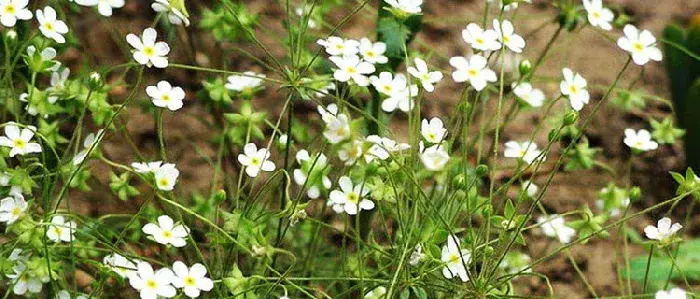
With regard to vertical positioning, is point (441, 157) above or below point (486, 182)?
below

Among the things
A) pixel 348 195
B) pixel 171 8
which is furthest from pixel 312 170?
pixel 171 8

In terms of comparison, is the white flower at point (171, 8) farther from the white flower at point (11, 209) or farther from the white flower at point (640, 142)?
the white flower at point (640, 142)

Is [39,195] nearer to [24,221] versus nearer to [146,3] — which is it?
[24,221]

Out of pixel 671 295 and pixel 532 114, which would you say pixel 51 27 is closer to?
pixel 671 295

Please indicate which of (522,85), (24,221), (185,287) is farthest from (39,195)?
(522,85)

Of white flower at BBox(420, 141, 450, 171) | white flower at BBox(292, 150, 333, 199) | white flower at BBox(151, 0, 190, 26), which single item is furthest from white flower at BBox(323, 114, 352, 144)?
white flower at BBox(151, 0, 190, 26)

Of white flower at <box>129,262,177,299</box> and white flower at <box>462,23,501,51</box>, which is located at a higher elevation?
white flower at <box>462,23,501,51</box>

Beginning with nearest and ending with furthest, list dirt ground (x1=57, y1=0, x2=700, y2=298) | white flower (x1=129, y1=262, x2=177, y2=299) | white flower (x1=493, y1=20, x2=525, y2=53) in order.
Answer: white flower (x1=129, y1=262, x2=177, y2=299) < white flower (x1=493, y1=20, x2=525, y2=53) < dirt ground (x1=57, y1=0, x2=700, y2=298)

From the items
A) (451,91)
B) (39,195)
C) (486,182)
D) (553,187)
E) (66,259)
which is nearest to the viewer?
(66,259)

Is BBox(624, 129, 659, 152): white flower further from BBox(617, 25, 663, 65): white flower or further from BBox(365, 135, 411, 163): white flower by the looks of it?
BBox(365, 135, 411, 163): white flower
